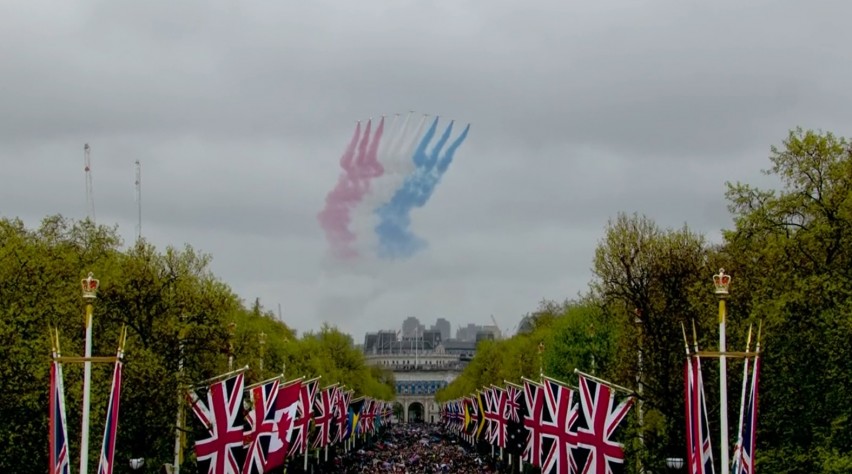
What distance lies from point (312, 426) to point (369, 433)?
7831 centimetres

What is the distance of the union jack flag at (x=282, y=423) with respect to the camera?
164ft

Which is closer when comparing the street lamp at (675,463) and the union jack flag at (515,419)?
the street lamp at (675,463)

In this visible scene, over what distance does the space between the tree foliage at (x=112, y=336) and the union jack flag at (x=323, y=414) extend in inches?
478

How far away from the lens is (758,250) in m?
47.3

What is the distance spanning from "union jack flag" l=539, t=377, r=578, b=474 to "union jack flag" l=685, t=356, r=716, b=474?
12.7 metres

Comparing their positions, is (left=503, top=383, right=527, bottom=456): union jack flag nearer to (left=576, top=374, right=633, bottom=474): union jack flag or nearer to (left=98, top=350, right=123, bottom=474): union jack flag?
(left=576, top=374, right=633, bottom=474): union jack flag

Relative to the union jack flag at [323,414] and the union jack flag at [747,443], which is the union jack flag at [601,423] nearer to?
the union jack flag at [747,443]

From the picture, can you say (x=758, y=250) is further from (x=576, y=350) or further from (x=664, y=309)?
(x=576, y=350)

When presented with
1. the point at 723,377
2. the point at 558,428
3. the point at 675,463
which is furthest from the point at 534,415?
the point at 723,377

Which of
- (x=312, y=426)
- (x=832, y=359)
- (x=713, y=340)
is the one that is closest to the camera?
(x=832, y=359)

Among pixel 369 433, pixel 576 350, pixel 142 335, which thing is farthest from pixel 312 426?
pixel 369 433

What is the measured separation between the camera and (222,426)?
1586 inches

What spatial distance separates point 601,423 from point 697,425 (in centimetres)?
1122

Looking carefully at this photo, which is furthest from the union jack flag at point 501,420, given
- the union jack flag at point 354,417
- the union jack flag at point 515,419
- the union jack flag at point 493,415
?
the union jack flag at point 354,417
